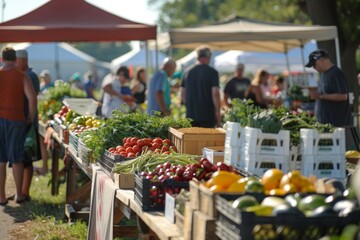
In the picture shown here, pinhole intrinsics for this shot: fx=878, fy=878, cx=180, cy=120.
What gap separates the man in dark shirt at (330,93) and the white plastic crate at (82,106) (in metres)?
3.44

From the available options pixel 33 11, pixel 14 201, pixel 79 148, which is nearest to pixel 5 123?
pixel 14 201

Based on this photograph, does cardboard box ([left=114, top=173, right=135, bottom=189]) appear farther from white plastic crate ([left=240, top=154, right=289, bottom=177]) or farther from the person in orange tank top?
the person in orange tank top

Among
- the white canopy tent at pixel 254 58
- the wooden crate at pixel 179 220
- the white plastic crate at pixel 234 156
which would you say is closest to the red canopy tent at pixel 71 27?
the white plastic crate at pixel 234 156

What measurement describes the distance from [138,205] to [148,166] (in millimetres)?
771

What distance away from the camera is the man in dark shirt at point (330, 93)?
9992 mm

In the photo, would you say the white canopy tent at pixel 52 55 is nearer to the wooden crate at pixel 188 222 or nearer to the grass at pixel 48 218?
the grass at pixel 48 218

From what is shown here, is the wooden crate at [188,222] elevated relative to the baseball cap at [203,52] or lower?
lower

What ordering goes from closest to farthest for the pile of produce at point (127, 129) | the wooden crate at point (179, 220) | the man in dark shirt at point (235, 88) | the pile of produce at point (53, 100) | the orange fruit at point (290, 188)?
the orange fruit at point (290, 188), the wooden crate at point (179, 220), the pile of produce at point (127, 129), the pile of produce at point (53, 100), the man in dark shirt at point (235, 88)

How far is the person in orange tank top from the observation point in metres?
10.8

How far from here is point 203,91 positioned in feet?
39.7

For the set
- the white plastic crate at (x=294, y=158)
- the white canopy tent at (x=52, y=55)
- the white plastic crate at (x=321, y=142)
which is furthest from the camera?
the white canopy tent at (x=52, y=55)

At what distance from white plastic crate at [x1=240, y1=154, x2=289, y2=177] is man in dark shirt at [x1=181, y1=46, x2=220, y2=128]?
6502mm

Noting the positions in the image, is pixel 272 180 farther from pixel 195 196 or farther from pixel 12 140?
pixel 12 140

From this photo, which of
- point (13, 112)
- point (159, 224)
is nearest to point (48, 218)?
point (13, 112)
